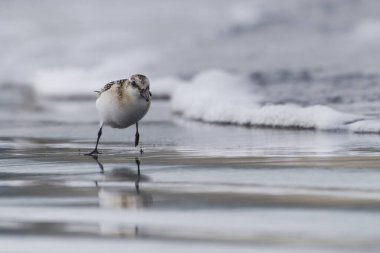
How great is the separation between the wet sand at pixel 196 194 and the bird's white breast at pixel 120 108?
25 cm

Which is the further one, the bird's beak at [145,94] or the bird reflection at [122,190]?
the bird's beak at [145,94]

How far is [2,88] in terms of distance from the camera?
2188 cm

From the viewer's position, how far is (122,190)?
6262 mm

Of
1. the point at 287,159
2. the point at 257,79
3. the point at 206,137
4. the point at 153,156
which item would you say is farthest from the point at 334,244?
the point at 257,79

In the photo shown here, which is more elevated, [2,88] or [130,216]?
[2,88]

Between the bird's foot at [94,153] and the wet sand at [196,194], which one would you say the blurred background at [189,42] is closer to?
the wet sand at [196,194]

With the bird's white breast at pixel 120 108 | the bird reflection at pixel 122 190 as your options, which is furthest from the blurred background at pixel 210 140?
the bird's white breast at pixel 120 108

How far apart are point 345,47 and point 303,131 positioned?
11631mm

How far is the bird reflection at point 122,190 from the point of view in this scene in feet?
18.7

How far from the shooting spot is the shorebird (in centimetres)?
924

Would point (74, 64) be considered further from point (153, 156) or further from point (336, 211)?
point (336, 211)

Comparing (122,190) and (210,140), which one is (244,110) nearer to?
(210,140)

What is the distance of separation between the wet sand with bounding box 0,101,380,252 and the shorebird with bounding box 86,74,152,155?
0.26 meters

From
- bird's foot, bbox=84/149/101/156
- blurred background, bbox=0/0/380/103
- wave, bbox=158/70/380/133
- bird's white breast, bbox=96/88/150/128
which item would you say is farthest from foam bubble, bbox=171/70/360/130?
bird's foot, bbox=84/149/101/156
